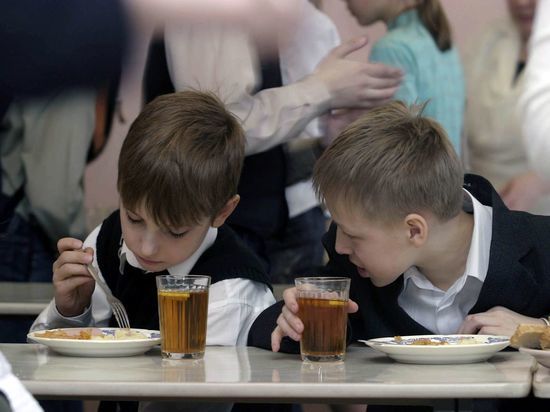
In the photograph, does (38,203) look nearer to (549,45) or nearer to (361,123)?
(361,123)

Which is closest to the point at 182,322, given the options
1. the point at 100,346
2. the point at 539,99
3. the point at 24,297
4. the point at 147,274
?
the point at 100,346

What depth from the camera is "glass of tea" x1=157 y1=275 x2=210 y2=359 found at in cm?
192

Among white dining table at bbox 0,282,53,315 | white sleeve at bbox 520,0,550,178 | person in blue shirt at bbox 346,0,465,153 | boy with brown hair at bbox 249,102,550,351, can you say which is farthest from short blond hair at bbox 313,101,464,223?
white dining table at bbox 0,282,53,315

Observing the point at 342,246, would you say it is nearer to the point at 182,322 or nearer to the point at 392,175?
the point at 392,175

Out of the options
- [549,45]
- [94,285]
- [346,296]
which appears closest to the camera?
[549,45]

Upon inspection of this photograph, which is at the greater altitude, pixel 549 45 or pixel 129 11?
pixel 129 11

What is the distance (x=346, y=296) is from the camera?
1938 millimetres

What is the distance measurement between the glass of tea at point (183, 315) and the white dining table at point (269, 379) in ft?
0.09

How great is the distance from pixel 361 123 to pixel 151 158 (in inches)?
17.2

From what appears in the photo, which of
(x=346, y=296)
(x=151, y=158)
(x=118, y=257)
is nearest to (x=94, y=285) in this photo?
(x=118, y=257)

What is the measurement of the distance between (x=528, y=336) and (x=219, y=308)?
68cm

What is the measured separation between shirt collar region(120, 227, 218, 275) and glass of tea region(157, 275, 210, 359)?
413 mm

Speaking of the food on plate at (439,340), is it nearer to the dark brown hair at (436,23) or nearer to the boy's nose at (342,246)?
the boy's nose at (342,246)

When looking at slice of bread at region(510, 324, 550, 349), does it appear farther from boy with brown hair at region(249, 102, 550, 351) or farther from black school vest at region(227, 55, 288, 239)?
black school vest at region(227, 55, 288, 239)
